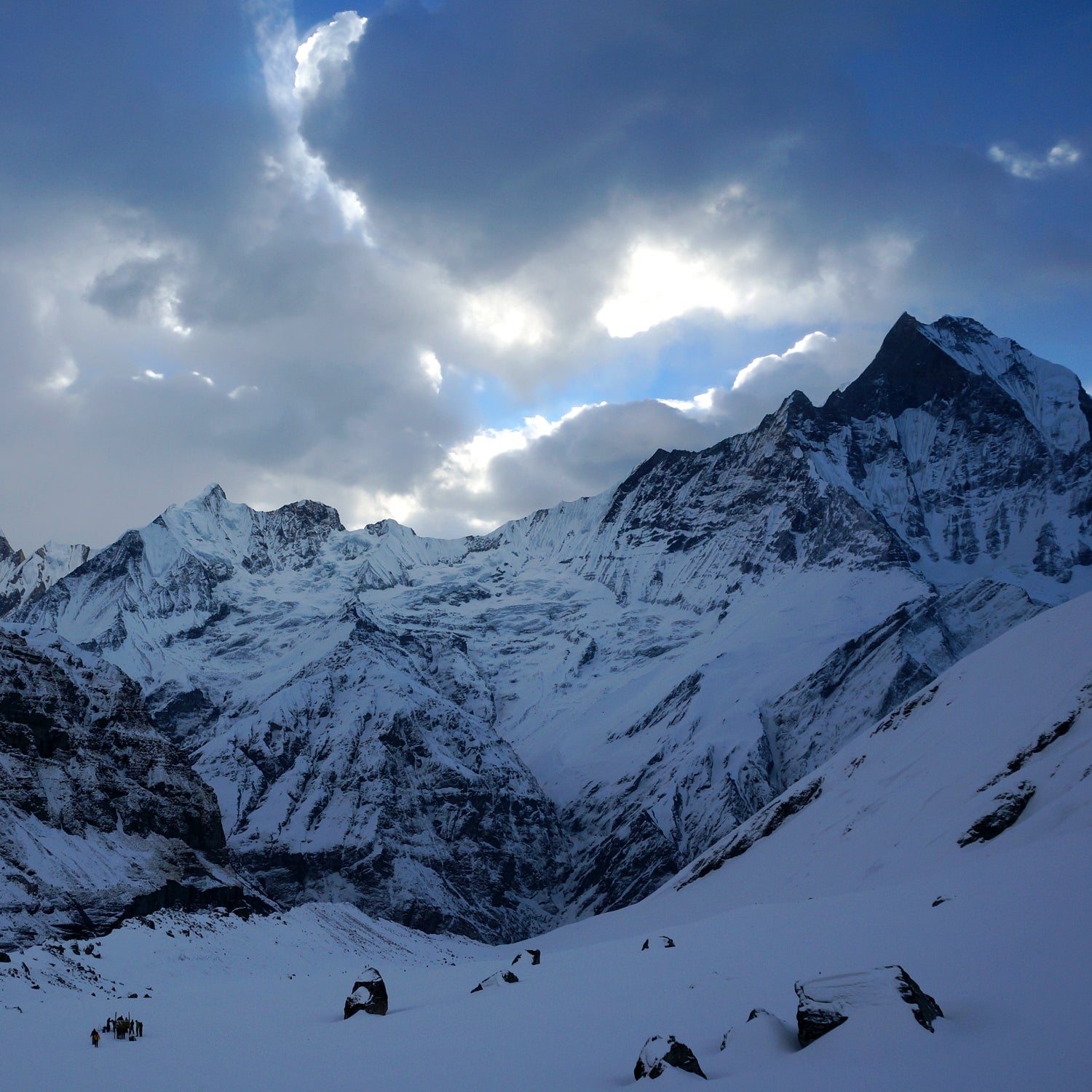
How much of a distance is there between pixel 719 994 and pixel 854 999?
15.2 ft

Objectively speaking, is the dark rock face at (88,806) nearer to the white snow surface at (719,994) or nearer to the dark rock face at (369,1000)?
the white snow surface at (719,994)

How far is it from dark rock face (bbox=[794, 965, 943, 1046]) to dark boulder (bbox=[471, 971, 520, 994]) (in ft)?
44.8

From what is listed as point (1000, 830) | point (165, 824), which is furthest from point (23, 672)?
point (1000, 830)

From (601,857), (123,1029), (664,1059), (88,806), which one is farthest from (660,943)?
(601,857)

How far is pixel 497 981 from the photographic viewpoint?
25.5 meters

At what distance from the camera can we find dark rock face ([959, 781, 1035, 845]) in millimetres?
36719

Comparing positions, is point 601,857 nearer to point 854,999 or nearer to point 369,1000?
point 369,1000

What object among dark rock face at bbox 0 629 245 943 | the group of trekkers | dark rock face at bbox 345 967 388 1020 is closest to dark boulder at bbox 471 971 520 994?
dark rock face at bbox 345 967 388 1020

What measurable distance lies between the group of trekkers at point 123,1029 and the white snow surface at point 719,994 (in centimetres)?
46

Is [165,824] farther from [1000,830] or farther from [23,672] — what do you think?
[1000,830]

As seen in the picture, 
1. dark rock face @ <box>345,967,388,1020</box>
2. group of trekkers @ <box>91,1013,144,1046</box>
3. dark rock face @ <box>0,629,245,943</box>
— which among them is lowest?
dark rock face @ <box>345,967,388,1020</box>

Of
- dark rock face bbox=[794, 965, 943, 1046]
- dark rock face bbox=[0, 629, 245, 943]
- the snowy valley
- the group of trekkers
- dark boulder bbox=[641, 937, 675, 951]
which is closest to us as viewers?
dark rock face bbox=[794, 965, 943, 1046]

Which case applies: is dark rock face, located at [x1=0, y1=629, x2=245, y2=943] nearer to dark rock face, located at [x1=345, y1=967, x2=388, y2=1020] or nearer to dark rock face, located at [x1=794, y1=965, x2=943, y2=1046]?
dark rock face, located at [x1=345, y1=967, x2=388, y2=1020]

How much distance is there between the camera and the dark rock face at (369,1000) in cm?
2219
